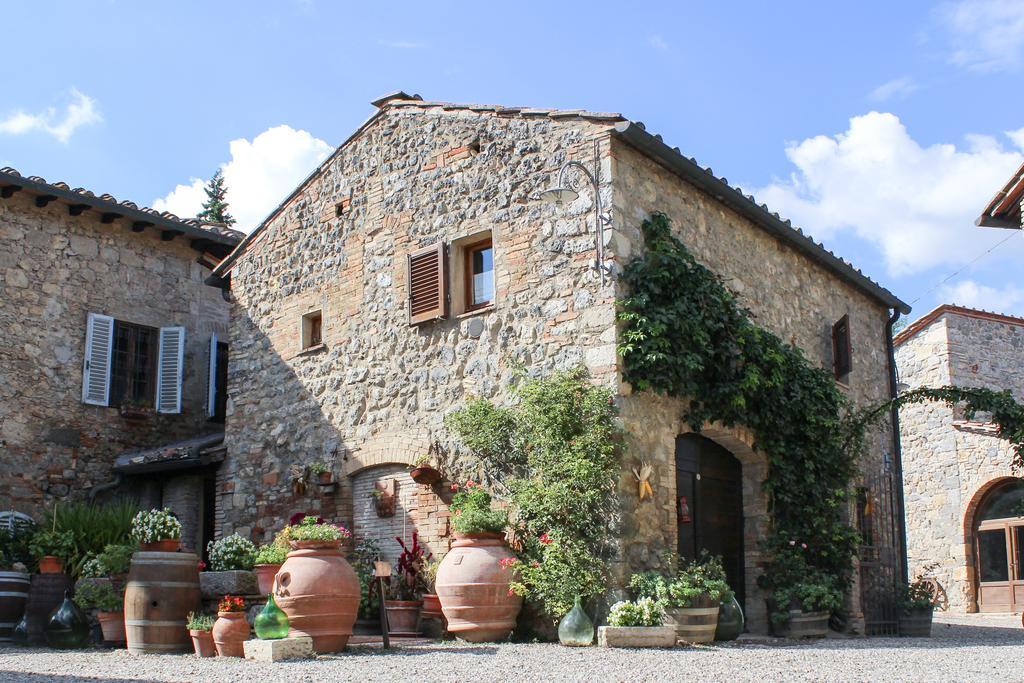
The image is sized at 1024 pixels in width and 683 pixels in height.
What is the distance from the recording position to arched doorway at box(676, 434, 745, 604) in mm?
10781

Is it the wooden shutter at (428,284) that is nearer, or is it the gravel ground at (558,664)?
the gravel ground at (558,664)

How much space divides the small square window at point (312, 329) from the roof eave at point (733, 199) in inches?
185

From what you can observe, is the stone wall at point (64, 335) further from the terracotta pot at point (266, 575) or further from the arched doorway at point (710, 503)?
the arched doorway at point (710, 503)

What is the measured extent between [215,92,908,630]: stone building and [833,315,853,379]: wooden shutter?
2cm

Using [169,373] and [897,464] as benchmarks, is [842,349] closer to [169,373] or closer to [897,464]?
[897,464]

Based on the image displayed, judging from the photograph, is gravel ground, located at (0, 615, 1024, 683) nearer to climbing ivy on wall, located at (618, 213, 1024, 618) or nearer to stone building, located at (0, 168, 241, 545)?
climbing ivy on wall, located at (618, 213, 1024, 618)

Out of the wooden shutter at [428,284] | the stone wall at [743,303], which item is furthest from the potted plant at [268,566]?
the stone wall at [743,303]

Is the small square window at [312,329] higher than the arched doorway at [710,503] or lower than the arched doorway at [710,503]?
higher

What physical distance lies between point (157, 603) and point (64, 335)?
19.7 feet

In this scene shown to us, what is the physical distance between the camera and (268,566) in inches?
383

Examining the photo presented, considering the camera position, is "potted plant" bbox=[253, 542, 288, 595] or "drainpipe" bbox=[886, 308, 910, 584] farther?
"drainpipe" bbox=[886, 308, 910, 584]

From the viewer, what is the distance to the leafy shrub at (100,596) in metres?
9.99

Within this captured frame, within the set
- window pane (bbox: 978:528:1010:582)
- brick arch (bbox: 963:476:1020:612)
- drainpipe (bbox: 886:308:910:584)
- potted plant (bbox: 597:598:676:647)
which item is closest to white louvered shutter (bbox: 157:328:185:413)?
potted plant (bbox: 597:598:676:647)

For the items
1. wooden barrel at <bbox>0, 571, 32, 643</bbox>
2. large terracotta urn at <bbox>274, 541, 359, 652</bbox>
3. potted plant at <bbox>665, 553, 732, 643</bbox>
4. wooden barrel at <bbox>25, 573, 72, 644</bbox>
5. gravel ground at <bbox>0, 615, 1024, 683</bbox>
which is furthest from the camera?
wooden barrel at <bbox>0, 571, 32, 643</bbox>
